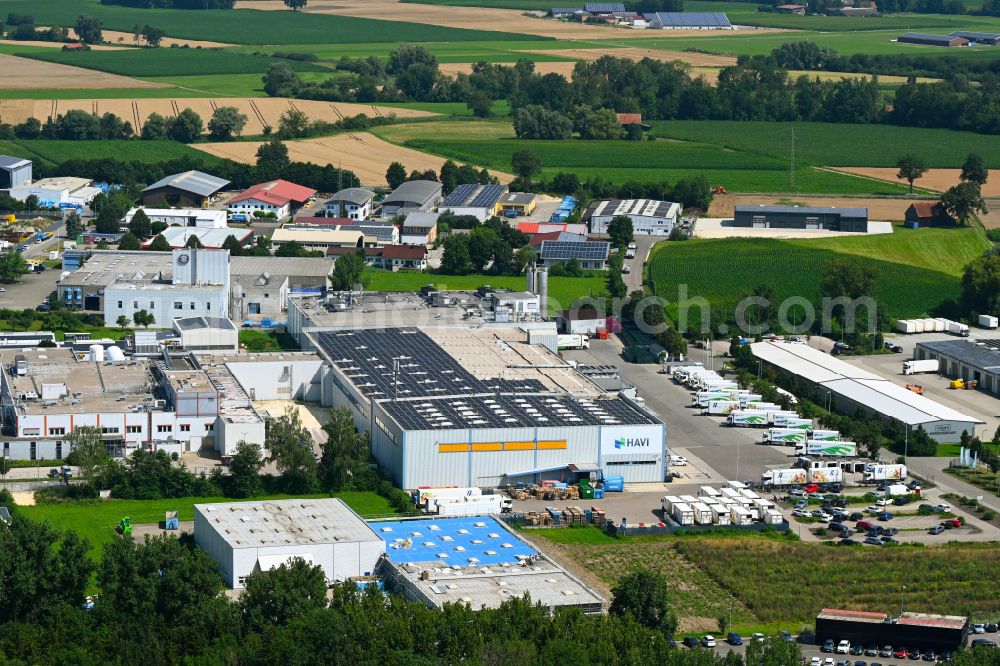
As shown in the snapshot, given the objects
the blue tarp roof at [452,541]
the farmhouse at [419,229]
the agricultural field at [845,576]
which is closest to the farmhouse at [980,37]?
the farmhouse at [419,229]

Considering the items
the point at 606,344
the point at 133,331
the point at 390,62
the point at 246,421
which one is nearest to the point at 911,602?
the point at 246,421

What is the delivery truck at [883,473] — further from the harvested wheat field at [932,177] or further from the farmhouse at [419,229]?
the harvested wheat field at [932,177]

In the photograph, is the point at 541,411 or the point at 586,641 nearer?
the point at 586,641

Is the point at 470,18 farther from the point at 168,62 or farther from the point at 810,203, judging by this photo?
the point at 810,203

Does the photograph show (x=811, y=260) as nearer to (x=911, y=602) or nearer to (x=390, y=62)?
(x=911, y=602)

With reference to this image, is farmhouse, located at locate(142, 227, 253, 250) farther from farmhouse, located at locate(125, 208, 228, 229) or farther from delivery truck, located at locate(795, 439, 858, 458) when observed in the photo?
delivery truck, located at locate(795, 439, 858, 458)

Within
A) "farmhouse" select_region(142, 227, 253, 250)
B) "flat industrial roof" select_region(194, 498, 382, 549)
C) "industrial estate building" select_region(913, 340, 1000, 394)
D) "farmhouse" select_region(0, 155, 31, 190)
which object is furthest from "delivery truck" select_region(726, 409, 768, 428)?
"farmhouse" select_region(0, 155, 31, 190)
